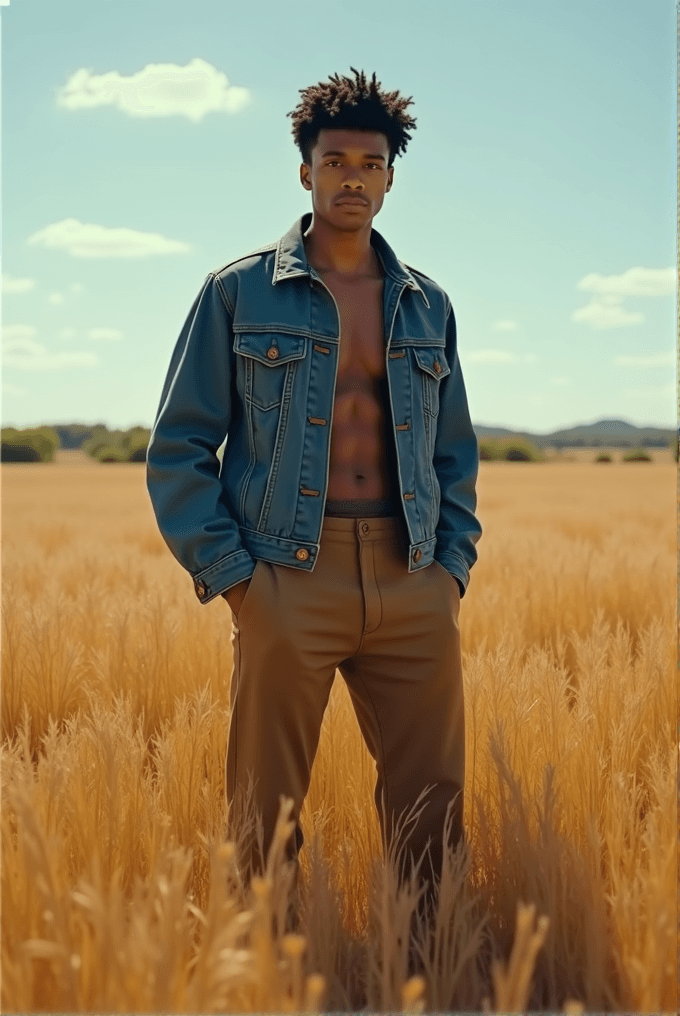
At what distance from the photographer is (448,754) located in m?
2.32

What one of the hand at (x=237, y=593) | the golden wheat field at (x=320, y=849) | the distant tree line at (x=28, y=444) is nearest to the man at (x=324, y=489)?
the hand at (x=237, y=593)

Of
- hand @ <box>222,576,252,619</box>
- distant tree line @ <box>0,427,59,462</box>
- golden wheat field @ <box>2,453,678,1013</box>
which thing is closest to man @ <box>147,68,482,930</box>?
hand @ <box>222,576,252,619</box>

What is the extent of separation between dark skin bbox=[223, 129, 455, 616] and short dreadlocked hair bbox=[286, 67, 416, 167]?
0.04 metres

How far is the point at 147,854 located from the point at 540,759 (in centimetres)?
115

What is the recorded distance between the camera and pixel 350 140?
2.27 m

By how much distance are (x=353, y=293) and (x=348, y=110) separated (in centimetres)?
46

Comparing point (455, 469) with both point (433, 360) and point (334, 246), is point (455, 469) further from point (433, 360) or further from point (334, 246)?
point (334, 246)

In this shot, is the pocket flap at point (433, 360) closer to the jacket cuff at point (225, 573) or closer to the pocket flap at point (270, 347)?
the pocket flap at point (270, 347)

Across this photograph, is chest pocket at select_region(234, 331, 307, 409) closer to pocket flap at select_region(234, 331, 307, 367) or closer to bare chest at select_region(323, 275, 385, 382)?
pocket flap at select_region(234, 331, 307, 367)

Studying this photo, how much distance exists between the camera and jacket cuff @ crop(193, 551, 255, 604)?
2086 millimetres

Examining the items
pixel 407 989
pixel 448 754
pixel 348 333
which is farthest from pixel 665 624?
pixel 407 989

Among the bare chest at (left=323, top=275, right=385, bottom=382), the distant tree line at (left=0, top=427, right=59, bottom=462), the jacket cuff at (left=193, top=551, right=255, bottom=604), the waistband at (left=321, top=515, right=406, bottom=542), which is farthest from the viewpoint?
the distant tree line at (left=0, top=427, right=59, bottom=462)

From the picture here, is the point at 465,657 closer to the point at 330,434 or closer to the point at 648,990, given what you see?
the point at 330,434

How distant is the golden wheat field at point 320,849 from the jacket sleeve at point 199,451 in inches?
19.3
